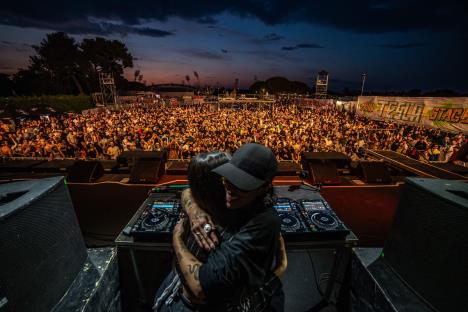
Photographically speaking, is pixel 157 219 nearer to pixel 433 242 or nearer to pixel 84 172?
pixel 433 242

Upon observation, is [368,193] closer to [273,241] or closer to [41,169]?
[273,241]

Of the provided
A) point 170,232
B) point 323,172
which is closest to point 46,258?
point 170,232

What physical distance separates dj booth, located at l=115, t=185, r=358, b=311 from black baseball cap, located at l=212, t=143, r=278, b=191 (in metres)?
1.11

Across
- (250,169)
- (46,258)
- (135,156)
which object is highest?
(250,169)

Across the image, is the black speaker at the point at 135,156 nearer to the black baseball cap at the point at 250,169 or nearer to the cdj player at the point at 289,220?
the cdj player at the point at 289,220

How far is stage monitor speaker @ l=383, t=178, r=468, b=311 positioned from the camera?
136 centimetres

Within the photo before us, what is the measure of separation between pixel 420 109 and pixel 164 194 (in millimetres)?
22691

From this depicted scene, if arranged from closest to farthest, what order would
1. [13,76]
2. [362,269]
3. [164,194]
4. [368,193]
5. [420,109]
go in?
[362,269] → [164,194] → [368,193] → [420,109] → [13,76]

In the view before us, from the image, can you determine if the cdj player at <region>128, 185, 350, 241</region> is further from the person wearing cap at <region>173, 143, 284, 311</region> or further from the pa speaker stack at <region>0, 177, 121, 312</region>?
the person wearing cap at <region>173, 143, 284, 311</region>

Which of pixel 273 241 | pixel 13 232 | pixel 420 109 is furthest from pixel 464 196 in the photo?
pixel 420 109

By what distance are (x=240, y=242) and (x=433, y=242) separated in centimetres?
134

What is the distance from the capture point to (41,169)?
7.09 m

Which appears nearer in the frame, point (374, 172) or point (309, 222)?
point (309, 222)

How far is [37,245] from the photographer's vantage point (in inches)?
57.9
